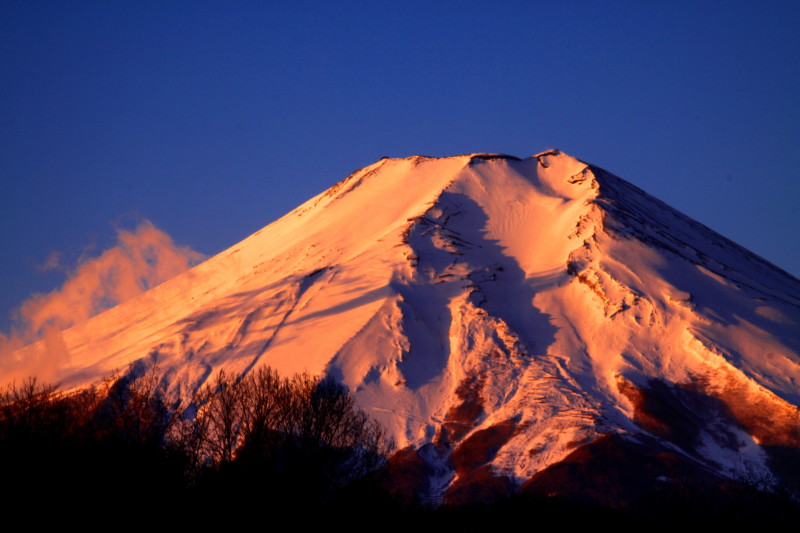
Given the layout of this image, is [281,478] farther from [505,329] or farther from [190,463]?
[505,329]

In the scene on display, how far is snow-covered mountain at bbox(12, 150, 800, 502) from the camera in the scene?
168 ft

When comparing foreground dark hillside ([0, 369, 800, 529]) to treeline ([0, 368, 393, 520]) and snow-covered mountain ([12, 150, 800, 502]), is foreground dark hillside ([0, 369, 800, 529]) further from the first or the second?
snow-covered mountain ([12, 150, 800, 502])

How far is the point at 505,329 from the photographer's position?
206ft

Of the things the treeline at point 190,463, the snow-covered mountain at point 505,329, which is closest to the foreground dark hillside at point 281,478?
the treeline at point 190,463

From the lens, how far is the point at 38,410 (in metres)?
31.5

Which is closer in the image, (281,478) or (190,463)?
(281,478)

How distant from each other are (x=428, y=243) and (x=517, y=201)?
1372cm

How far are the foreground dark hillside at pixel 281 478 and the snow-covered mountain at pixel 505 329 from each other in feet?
7.20

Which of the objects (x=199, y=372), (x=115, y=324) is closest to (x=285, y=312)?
(x=199, y=372)

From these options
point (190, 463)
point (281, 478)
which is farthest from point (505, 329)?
point (190, 463)

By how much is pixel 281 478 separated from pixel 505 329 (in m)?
34.0

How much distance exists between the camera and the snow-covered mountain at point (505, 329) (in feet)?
168

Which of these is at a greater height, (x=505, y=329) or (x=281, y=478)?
(x=505, y=329)

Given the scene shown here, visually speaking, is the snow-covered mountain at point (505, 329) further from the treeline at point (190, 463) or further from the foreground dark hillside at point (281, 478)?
the treeline at point (190, 463)
